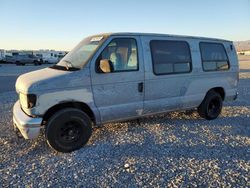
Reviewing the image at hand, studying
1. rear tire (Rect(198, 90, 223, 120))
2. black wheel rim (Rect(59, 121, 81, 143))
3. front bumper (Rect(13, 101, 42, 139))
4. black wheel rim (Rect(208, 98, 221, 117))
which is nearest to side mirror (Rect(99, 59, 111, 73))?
black wheel rim (Rect(59, 121, 81, 143))

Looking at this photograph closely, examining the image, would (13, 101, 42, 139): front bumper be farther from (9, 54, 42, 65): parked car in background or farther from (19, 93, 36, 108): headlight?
(9, 54, 42, 65): parked car in background

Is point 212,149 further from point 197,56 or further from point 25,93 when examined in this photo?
point 25,93

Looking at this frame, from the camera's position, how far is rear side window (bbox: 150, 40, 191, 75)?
5.27 meters

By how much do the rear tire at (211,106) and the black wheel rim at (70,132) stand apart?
11.2 ft

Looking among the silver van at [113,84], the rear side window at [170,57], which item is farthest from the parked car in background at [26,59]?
the rear side window at [170,57]

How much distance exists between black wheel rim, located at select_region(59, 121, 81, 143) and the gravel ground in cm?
26

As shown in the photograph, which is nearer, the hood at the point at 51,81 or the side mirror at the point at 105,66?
the hood at the point at 51,81

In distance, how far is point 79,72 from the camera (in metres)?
4.38

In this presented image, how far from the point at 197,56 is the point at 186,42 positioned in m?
0.45

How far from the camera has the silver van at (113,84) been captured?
4.23m

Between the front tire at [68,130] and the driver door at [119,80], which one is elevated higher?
the driver door at [119,80]

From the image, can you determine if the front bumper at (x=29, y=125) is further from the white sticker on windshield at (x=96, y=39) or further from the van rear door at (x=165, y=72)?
the van rear door at (x=165, y=72)

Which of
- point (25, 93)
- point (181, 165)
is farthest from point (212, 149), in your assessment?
point (25, 93)

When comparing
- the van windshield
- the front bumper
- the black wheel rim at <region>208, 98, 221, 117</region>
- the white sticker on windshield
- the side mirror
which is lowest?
the black wheel rim at <region>208, 98, 221, 117</region>
